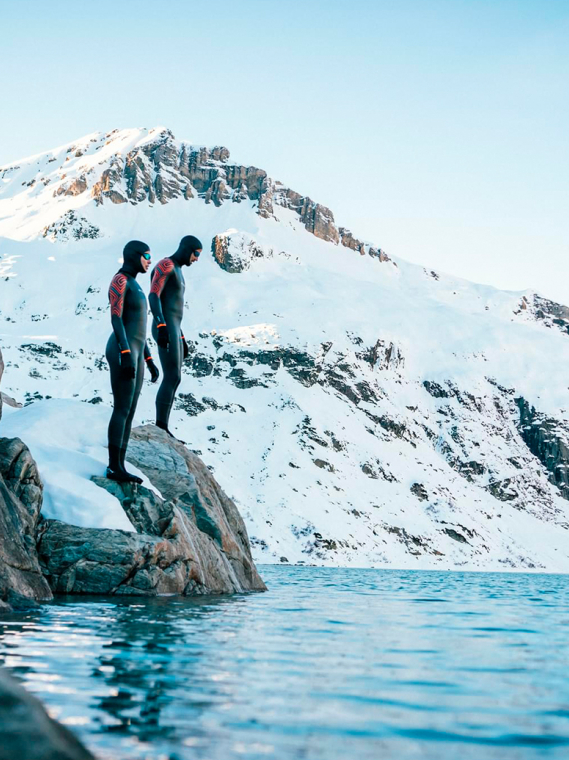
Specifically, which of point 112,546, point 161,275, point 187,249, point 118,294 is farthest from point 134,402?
point 187,249

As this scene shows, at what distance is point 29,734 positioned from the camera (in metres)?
3.14

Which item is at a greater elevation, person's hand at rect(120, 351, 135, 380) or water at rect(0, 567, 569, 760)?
person's hand at rect(120, 351, 135, 380)

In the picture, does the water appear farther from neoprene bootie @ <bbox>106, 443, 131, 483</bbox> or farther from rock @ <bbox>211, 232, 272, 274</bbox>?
rock @ <bbox>211, 232, 272, 274</bbox>

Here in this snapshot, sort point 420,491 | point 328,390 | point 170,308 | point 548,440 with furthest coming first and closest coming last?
point 548,440 < point 328,390 < point 420,491 < point 170,308

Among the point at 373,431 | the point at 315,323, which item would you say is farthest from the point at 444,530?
the point at 315,323

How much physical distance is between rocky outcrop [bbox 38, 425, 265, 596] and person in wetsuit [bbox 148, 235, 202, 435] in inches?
58.4

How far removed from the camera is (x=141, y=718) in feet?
14.7

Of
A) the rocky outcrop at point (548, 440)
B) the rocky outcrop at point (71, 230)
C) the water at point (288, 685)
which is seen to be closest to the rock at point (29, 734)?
the water at point (288, 685)

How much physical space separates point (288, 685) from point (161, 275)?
13.6 meters

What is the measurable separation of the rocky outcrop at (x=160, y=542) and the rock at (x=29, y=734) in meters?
9.70

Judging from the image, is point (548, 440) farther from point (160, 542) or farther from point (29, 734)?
point (29, 734)

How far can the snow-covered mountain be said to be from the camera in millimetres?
107562

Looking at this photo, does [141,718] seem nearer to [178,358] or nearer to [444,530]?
[178,358]

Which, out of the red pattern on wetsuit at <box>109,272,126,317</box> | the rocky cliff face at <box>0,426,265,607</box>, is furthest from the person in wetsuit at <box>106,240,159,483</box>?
the rocky cliff face at <box>0,426,265,607</box>
